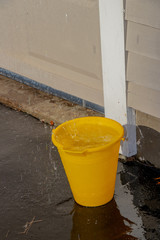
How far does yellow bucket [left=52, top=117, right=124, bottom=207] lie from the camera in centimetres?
289

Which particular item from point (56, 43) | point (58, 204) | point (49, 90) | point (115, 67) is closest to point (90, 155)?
point (58, 204)

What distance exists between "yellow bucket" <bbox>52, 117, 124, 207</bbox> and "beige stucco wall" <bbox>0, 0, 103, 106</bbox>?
2.15ft

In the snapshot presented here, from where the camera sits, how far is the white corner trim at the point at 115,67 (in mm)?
Answer: 3166

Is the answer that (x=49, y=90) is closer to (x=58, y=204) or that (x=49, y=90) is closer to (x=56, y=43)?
(x=56, y=43)

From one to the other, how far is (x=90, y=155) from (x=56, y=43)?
1534 millimetres

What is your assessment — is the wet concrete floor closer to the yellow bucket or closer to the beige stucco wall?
the yellow bucket

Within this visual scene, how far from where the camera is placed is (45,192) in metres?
3.35

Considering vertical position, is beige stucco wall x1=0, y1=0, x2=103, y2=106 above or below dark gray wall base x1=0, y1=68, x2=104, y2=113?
above

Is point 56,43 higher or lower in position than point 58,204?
higher

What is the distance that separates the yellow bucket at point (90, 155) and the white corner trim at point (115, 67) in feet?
1.19

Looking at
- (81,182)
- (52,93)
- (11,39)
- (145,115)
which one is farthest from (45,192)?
(11,39)

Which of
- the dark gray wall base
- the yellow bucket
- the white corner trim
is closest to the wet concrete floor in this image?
the yellow bucket

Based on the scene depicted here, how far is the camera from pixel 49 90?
4852mm

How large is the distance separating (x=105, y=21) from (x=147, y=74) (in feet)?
1.64
